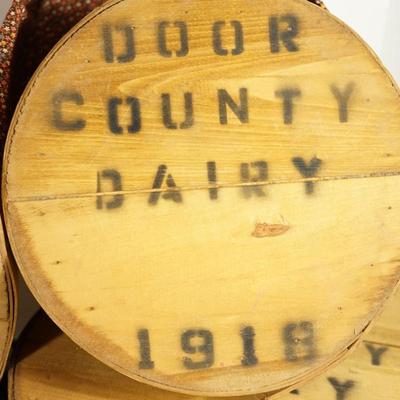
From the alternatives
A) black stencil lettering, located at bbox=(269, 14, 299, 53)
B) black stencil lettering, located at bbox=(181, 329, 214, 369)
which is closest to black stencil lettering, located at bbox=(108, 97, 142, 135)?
black stencil lettering, located at bbox=(269, 14, 299, 53)

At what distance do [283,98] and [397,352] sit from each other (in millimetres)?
550

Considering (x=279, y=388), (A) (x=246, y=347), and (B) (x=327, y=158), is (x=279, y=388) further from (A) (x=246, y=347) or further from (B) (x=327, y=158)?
(B) (x=327, y=158)

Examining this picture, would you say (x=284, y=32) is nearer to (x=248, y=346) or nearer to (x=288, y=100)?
(x=288, y=100)

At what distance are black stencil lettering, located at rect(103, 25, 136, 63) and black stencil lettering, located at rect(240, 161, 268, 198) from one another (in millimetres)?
238

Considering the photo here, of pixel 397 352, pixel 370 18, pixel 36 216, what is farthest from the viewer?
pixel 370 18

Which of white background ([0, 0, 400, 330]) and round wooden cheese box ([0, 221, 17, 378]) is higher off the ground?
white background ([0, 0, 400, 330])

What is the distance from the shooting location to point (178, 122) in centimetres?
84

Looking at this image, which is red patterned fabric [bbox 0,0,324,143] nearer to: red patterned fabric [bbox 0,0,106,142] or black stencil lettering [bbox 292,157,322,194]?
red patterned fabric [bbox 0,0,106,142]

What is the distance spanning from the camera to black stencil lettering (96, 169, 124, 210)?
0.84m

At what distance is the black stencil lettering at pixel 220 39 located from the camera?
836 millimetres

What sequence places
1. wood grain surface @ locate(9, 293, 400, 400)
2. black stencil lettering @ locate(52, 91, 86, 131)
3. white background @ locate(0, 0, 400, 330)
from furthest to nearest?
white background @ locate(0, 0, 400, 330) → wood grain surface @ locate(9, 293, 400, 400) → black stencil lettering @ locate(52, 91, 86, 131)

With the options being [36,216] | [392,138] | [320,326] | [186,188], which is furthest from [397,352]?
[36,216]

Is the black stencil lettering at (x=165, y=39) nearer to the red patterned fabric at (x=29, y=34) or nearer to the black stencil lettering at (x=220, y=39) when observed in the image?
the black stencil lettering at (x=220, y=39)

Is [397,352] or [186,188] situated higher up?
[186,188]
